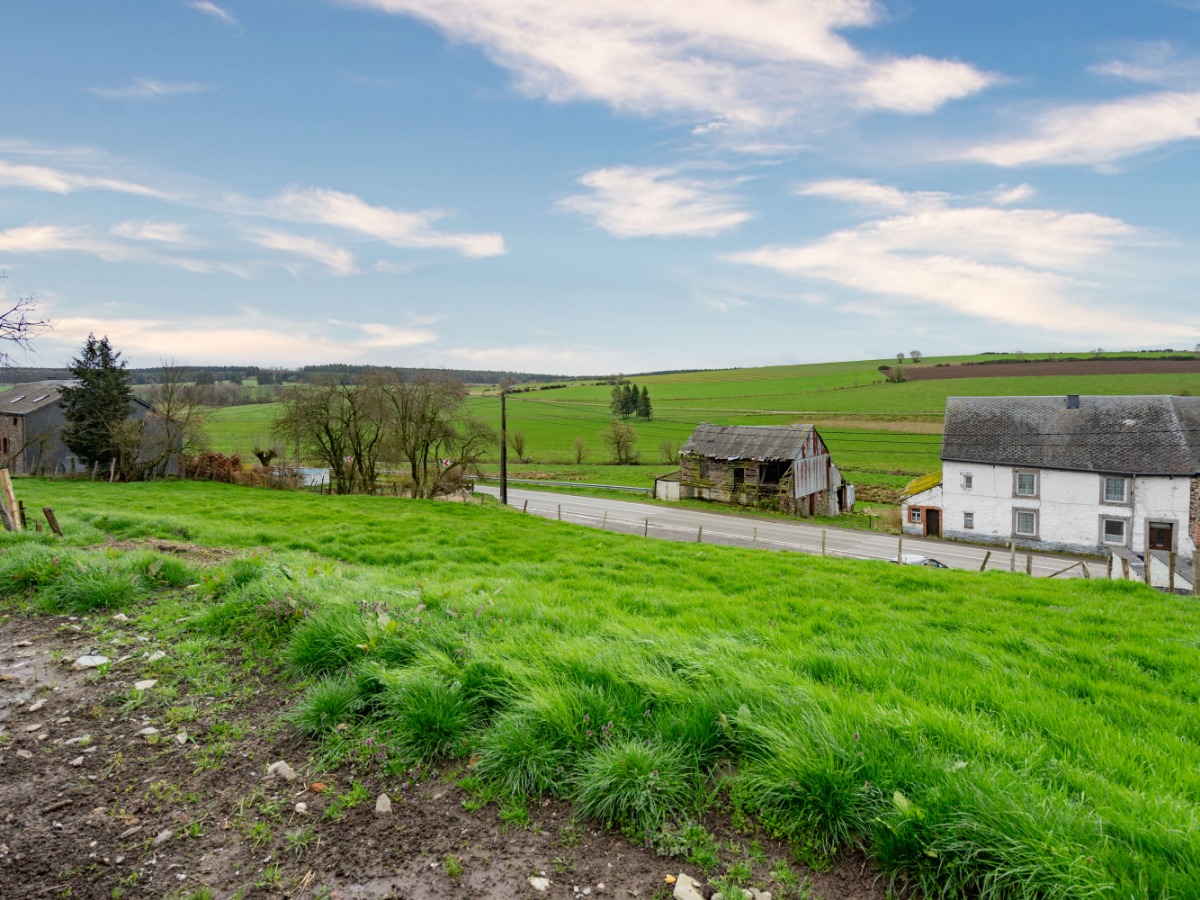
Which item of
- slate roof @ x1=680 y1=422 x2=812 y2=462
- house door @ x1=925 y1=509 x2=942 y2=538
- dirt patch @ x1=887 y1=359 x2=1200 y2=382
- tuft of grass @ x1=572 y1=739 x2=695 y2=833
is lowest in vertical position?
house door @ x1=925 y1=509 x2=942 y2=538

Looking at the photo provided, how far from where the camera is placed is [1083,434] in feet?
122

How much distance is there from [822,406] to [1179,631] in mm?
103248

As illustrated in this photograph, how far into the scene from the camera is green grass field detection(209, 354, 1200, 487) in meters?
71.2

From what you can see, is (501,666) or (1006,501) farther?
(1006,501)

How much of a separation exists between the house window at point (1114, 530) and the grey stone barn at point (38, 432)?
2400 inches

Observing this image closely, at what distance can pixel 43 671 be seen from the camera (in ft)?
17.9

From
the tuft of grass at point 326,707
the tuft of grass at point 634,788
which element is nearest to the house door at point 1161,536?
the tuft of grass at point 634,788

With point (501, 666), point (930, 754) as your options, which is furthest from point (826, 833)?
point (501, 666)

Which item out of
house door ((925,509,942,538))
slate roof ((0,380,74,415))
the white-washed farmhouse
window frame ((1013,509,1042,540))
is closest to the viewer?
the white-washed farmhouse

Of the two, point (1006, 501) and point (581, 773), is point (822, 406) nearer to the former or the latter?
point (1006, 501)

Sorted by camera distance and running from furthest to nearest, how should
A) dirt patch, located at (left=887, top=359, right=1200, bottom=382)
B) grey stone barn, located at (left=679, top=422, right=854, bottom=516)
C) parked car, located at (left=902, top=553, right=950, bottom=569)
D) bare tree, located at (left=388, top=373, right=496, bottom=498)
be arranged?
dirt patch, located at (left=887, top=359, right=1200, bottom=382) → grey stone barn, located at (left=679, top=422, right=854, bottom=516) → bare tree, located at (left=388, top=373, right=496, bottom=498) → parked car, located at (left=902, top=553, right=950, bottom=569)

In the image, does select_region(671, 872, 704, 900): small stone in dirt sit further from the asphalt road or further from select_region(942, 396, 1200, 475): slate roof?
select_region(942, 396, 1200, 475): slate roof

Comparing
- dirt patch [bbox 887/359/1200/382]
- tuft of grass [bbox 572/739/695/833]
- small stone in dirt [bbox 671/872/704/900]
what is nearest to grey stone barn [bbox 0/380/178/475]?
tuft of grass [bbox 572/739/695/833]

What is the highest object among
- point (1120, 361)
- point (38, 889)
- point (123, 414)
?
point (1120, 361)
